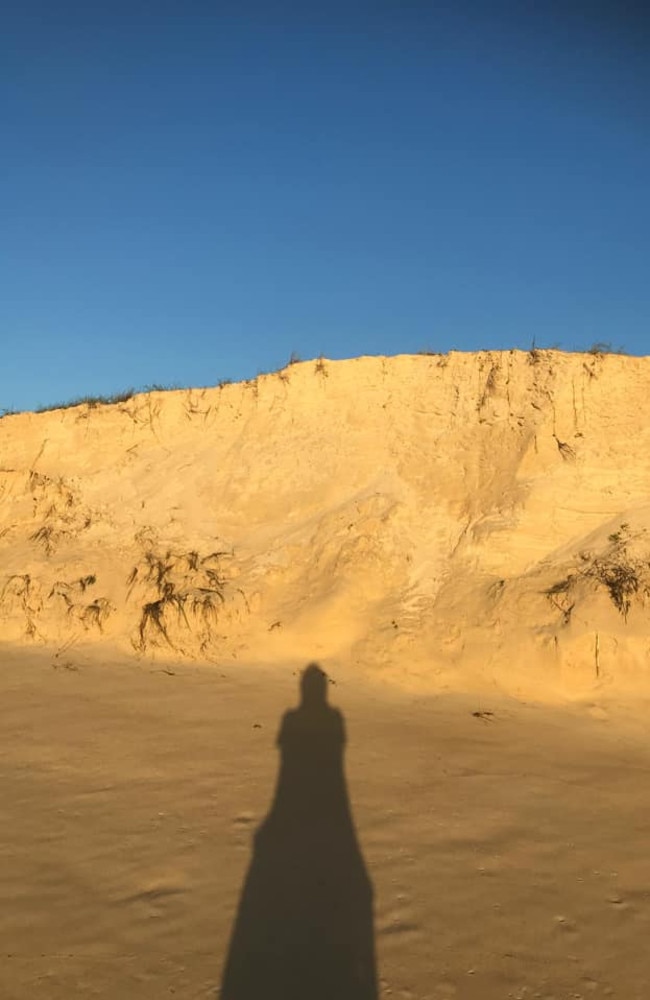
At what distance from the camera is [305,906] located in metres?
3.24

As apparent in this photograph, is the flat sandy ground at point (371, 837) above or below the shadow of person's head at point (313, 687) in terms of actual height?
below

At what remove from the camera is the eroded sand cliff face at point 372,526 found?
6984 millimetres

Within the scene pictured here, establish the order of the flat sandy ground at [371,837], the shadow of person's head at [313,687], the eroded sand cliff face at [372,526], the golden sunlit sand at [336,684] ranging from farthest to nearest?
1. the eroded sand cliff face at [372,526]
2. the shadow of person's head at [313,687]
3. the golden sunlit sand at [336,684]
4. the flat sandy ground at [371,837]

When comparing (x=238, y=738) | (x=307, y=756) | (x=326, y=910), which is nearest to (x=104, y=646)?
(x=238, y=738)

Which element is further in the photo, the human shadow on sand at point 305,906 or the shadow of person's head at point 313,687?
the shadow of person's head at point 313,687

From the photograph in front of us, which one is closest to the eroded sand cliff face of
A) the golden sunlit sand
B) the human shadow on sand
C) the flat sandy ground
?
the golden sunlit sand

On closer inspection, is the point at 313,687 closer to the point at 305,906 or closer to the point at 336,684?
the point at 336,684

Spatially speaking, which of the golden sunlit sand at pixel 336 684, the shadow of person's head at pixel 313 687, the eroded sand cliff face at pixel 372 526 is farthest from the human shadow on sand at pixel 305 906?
the eroded sand cliff face at pixel 372 526

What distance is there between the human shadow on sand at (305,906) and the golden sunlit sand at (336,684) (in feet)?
0.06

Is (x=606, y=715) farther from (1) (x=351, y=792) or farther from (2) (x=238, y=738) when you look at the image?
(2) (x=238, y=738)

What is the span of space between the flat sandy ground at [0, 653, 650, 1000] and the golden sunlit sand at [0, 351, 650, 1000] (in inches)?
0.7

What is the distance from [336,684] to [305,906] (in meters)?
3.56

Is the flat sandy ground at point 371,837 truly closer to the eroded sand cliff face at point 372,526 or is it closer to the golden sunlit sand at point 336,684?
the golden sunlit sand at point 336,684

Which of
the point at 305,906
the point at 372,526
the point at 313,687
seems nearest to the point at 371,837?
the point at 305,906
